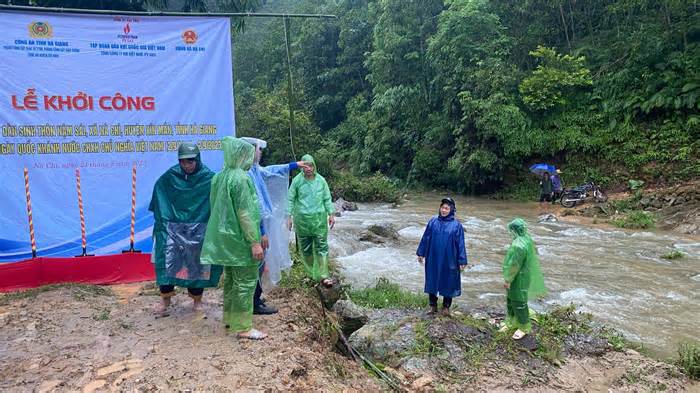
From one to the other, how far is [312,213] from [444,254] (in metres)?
1.51

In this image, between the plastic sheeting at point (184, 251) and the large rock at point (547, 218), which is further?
the large rock at point (547, 218)

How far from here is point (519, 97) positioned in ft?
63.4

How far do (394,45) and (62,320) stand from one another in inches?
833

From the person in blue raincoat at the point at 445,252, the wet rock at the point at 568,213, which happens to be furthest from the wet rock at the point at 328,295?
the wet rock at the point at 568,213

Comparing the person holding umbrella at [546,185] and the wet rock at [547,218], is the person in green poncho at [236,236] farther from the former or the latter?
the person holding umbrella at [546,185]

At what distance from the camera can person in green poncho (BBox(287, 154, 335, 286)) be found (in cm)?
563

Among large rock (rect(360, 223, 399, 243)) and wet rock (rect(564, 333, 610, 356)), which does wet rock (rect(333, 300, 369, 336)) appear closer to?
wet rock (rect(564, 333, 610, 356))

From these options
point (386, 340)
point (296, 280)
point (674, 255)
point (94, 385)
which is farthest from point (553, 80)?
point (94, 385)

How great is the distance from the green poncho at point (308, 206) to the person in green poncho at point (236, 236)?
167 cm

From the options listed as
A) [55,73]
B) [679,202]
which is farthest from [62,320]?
[679,202]

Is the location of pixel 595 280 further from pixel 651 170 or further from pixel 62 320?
pixel 651 170

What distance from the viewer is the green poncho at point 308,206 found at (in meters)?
5.63

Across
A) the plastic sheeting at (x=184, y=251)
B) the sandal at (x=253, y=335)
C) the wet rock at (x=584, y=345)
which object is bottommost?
the wet rock at (x=584, y=345)

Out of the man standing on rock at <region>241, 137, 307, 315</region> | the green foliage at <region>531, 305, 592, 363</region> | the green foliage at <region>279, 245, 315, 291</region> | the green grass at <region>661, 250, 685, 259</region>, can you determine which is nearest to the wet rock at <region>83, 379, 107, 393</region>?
the man standing on rock at <region>241, 137, 307, 315</region>
